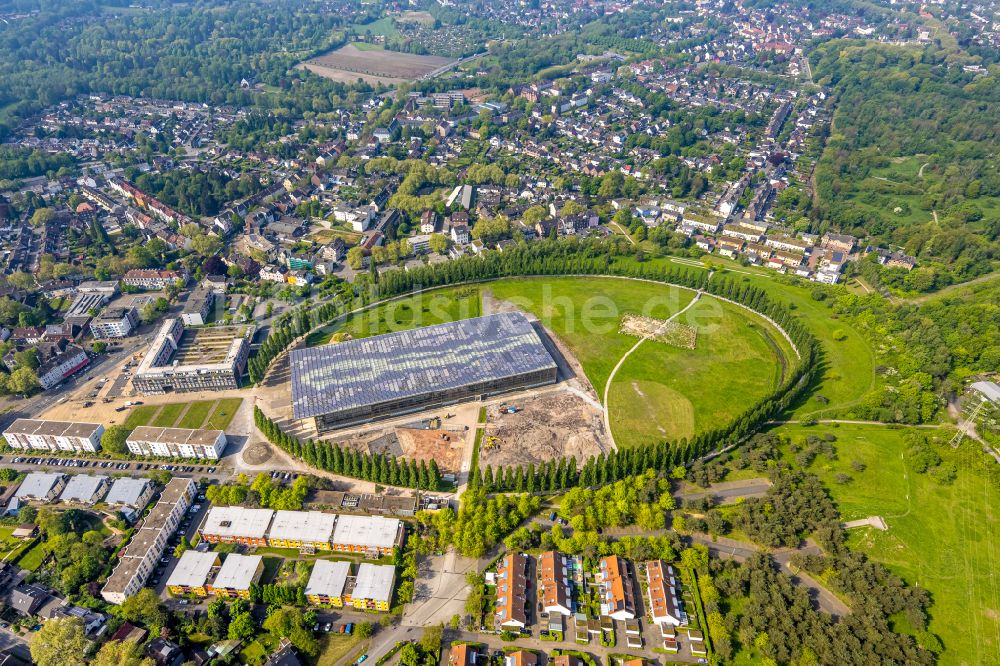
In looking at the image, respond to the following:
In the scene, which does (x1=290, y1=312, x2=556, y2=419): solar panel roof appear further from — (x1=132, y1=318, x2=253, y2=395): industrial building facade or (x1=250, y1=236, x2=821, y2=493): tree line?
(x1=132, y1=318, x2=253, y2=395): industrial building facade

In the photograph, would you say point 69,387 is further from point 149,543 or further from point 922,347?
point 922,347

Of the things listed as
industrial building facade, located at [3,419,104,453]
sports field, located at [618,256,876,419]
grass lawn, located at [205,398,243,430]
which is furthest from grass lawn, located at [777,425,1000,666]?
industrial building facade, located at [3,419,104,453]

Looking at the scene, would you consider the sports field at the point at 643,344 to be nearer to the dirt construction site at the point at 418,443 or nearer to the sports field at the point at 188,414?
the sports field at the point at 188,414

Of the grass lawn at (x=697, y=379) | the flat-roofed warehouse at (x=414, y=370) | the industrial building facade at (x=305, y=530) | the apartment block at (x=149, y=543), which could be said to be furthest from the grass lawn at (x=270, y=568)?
the grass lawn at (x=697, y=379)

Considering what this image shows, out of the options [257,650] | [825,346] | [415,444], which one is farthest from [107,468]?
[825,346]

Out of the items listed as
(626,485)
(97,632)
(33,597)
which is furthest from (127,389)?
(626,485)
